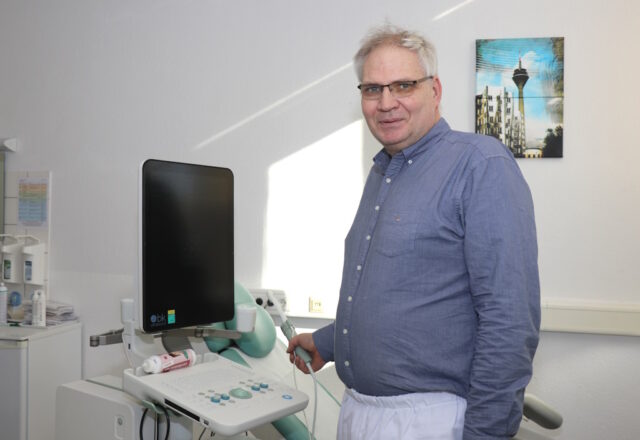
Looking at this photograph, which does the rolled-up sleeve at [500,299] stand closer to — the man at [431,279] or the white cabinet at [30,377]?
the man at [431,279]

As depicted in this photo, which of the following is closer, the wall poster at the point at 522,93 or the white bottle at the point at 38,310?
the wall poster at the point at 522,93

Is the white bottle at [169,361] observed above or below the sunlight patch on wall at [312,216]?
below

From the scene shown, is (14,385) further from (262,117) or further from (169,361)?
(262,117)

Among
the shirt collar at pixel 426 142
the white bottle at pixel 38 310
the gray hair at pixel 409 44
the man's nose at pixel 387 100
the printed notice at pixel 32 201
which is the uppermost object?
the gray hair at pixel 409 44

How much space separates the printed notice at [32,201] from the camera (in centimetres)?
299

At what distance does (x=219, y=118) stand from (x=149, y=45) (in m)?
0.51

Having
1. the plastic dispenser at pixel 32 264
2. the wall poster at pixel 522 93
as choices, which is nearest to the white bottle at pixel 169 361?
the wall poster at pixel 522 93

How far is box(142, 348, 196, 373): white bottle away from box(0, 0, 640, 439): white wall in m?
1.10

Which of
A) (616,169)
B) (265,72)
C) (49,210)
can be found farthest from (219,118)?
(616,169)

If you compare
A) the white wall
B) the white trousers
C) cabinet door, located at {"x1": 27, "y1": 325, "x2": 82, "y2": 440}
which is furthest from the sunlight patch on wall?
the white trousers

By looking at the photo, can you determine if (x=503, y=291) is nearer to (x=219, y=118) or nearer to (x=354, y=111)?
(x=354, y=111)

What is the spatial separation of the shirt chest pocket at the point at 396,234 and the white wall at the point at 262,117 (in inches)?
49.9

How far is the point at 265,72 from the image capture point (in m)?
2.70

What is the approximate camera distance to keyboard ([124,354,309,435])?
1273mm
